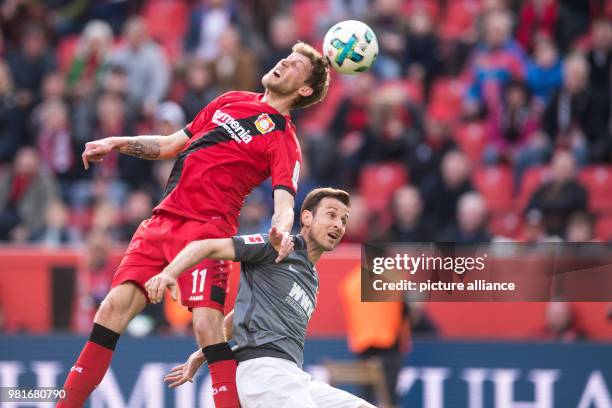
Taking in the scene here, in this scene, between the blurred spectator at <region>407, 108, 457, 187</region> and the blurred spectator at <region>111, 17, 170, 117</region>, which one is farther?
the blurred spectator at <region>111, 17, 170, 117</region>

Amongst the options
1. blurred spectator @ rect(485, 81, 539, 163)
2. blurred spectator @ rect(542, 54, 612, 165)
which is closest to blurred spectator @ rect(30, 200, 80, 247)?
blurred spectator @ rect(485, 81, 539, 163)

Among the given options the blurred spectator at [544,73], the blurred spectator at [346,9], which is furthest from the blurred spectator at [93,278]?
the blurred spectator at [544,73]

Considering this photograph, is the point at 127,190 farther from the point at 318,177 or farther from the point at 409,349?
the point at 409,349

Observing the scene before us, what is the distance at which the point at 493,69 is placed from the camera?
14.4 metres

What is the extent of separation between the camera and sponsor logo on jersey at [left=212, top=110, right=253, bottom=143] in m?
7.52

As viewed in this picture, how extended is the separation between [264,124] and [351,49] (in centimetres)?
79

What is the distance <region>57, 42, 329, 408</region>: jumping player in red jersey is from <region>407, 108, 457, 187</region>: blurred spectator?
228 inches

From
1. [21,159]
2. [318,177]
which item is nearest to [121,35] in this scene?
[21,159]

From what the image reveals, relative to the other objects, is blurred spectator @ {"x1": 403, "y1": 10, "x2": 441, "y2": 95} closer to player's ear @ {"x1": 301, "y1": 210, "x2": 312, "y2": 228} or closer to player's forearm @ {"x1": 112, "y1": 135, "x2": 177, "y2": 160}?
player's forearm @ {"x1": 112, "y1": 135, "x2": 177, "y2": 160}

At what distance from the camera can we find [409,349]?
36.4 ft

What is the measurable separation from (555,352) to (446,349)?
0.98 meters

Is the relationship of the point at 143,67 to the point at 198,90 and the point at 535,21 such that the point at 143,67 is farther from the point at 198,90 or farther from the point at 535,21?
the point at 535,21

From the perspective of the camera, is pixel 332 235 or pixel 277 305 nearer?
pixel 277 305

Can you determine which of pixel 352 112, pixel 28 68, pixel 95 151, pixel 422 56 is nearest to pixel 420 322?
pixel 352 112
